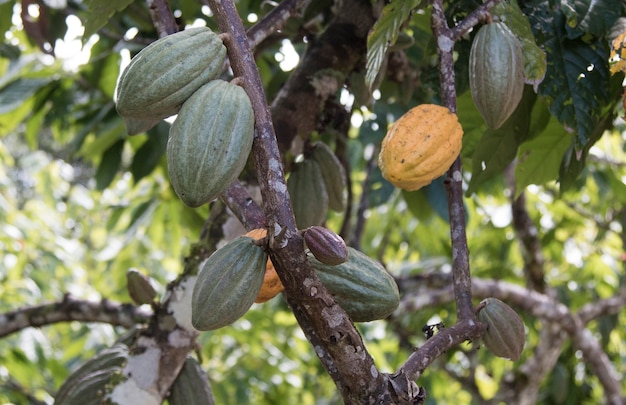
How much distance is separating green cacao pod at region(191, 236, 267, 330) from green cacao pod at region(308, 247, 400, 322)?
105mm

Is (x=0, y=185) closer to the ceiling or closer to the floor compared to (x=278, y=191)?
closer to the floor

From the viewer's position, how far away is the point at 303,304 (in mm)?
838

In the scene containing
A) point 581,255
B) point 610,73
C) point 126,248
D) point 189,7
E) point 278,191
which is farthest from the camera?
point 581,255

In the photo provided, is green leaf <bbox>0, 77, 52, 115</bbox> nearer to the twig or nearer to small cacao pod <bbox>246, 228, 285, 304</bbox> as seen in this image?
the twig

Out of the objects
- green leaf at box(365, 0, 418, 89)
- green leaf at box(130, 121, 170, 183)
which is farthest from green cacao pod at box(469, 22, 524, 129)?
green leaf at box(130, 121, 170, 183)

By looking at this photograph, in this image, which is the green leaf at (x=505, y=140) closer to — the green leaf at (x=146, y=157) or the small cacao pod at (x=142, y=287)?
the small cacao pod at (x=142, y=287)

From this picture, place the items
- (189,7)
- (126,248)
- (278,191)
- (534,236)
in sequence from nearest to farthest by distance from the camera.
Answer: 1. (278,191)
2. (189,7)
3. (534,236)
4. (126,248)

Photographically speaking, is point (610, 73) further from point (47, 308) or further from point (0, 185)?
point (0, 185)

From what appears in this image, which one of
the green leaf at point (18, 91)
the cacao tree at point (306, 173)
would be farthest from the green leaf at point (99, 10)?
the green leaf at point (18, 91)

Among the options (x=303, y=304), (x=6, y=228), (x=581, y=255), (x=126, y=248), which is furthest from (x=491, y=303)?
(x=581, y=255)

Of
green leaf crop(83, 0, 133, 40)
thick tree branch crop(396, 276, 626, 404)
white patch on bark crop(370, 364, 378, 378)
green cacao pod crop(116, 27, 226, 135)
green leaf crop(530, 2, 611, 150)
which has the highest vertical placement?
green cacao pod crop(116, 27, 226, 135)

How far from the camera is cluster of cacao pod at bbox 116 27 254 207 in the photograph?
2.81 feet

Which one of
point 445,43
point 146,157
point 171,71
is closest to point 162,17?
point 171,71

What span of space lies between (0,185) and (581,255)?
3.42 m
